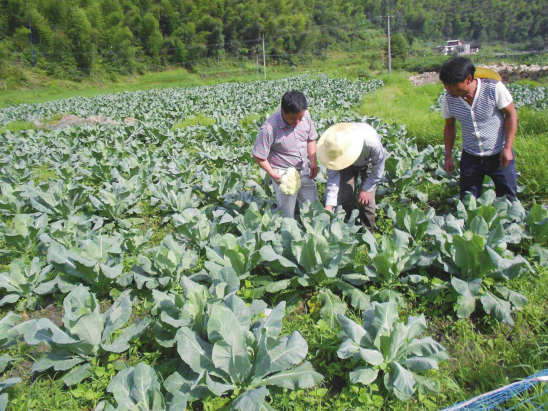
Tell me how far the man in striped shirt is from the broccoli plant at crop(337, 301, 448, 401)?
6.16 feet

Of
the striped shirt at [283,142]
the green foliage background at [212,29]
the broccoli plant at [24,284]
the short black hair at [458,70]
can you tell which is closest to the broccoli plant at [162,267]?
the broccoli plant at [24,284]

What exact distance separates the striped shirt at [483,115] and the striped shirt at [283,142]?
4.40 ft

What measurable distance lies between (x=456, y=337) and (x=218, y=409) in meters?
1.59

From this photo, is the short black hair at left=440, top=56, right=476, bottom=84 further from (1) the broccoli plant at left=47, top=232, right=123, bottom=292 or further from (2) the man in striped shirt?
(1) the broccoli plant at left=47, top=232, right=123, bottom=292

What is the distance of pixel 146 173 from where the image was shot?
219 inches

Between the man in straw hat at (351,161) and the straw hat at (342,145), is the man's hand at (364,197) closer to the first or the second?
the man in straw hat at (351,161)

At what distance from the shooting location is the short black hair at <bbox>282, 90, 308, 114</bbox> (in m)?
3.08

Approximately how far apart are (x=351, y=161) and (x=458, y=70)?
1065 millimetres

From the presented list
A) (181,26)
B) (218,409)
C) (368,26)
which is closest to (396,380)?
(218,409)

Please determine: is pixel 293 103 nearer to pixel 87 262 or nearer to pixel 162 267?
pixel 162 267

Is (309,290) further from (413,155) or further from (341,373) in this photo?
(413,155)

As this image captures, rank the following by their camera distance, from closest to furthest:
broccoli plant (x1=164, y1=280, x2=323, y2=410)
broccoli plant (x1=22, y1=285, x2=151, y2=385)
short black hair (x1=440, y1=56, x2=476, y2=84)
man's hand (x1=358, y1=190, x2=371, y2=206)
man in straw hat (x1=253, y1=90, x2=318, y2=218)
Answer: broccoli plant (x1=164, y1=280, x2=323, y2=410) → broccoli plant (x1=22, y1=285, x2=151, y2=385) → short black hair (x1=440, y1=56, x2=476, y2=84) → man in straw hat (x1=253, y1=90, x2=318, y2=218) → man's hand (x1=358, y1=190, x2=371, y2=206)

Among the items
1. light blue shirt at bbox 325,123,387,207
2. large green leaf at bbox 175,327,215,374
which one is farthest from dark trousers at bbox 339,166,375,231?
large green leaf at bbox 175,327,215,374

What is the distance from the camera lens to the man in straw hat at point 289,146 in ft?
10.4
